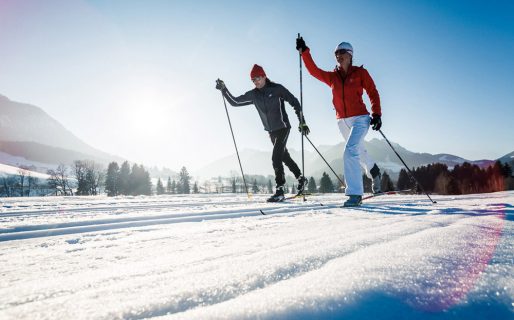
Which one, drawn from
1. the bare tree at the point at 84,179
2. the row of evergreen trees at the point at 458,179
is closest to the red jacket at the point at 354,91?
the row of evergreen trees at the point at 458,179

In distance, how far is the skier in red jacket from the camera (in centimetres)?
440

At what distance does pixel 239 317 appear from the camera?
0.48m

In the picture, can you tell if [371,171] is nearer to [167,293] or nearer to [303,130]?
[303,130]

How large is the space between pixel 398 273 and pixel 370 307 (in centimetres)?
23

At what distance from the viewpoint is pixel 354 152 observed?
4449 millimetres

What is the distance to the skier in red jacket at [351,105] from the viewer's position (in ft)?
14.4

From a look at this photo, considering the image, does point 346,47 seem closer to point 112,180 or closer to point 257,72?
point 257,72

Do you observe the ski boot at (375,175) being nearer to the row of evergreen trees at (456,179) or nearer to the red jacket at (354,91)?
the red jacket at (354,91)

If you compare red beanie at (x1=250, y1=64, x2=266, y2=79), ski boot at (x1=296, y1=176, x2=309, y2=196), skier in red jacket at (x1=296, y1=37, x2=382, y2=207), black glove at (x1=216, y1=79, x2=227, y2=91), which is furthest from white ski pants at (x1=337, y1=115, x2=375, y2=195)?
black glove at (x1=216, y1=79, x2=227, y2=91)

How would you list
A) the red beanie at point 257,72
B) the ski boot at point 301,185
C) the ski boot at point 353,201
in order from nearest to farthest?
the ski boot at point 353,201
the red beanie at point 257,72
the ski boot at point 301,185

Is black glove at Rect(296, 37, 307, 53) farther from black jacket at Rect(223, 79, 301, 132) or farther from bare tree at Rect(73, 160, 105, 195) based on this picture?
bare tree at Rect(73, 160, 105, 195)

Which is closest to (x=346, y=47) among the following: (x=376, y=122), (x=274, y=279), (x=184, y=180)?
(x=376, y=122)

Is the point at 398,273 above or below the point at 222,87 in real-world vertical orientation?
below

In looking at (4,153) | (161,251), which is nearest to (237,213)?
(161,251)
